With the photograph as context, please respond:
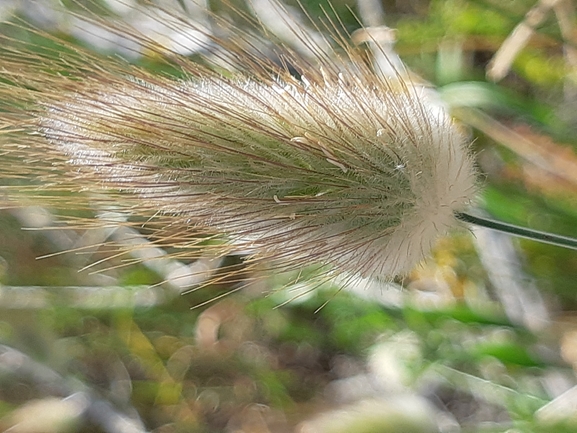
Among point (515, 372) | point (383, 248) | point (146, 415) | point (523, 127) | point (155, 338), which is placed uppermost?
point (523, 127)

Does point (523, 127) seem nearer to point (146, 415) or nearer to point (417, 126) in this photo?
point (417, 126)

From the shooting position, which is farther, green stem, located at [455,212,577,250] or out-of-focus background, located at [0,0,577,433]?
out-of-focus background, located at [0,0,577,433]

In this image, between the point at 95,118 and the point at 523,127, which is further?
the point at 523,127

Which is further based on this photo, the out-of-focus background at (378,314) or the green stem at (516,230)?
the out-of-focus background at (378,314)

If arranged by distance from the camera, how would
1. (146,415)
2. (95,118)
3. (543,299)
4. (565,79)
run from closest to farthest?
(95,118)
(565,79)
(543,299)
(146,415)

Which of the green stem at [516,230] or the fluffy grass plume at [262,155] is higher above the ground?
the fluffy grass plume at [262,155]

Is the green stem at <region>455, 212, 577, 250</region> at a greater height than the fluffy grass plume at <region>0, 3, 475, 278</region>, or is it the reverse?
the fluffy grass plume at <region>0, 3, 475, 278</region>

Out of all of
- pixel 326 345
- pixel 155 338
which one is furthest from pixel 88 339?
pixel 326 345
